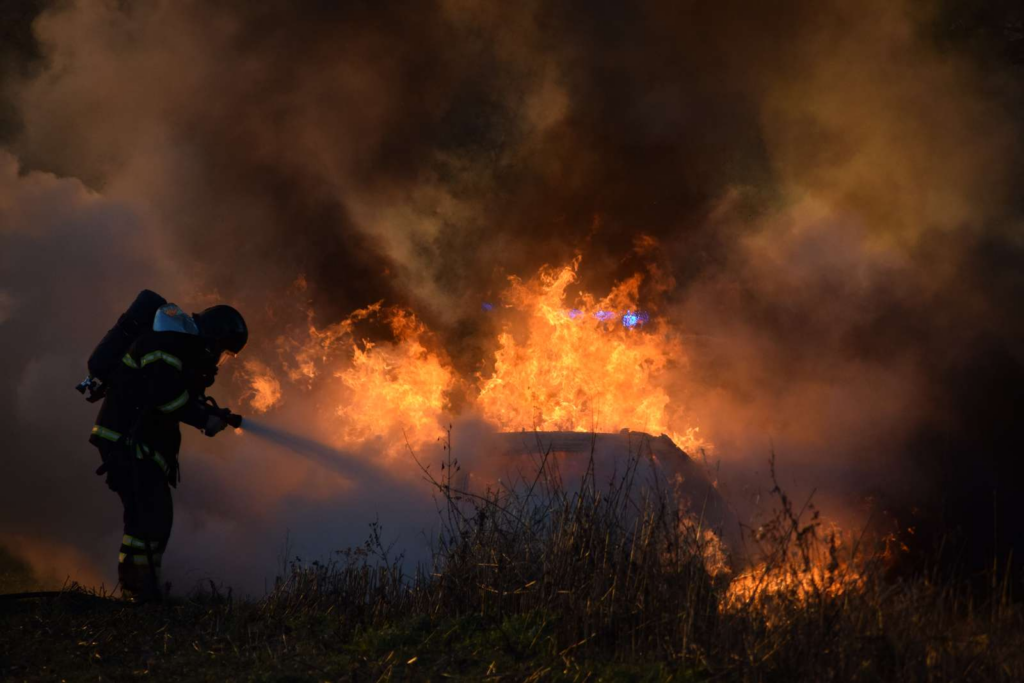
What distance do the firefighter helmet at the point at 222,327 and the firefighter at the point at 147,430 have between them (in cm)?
18

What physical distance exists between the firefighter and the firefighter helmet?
18cm

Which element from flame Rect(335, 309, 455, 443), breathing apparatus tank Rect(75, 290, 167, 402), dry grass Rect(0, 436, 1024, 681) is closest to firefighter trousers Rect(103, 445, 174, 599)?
dry grass Rect(0, 436, 1024, 681)

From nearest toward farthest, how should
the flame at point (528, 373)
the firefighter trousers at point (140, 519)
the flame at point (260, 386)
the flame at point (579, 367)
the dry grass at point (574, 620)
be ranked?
the dry grass at point (574, 620) → the firefighter trousers at point (140, 519) → the flame at point (528, 373) → the flame at point (579, 367) → the flame at point (260, 386)

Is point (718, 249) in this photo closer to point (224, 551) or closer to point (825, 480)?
point (825, 480)

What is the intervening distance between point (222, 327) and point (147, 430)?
90 cm

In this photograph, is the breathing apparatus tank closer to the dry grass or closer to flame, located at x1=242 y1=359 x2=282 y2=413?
the dry grass

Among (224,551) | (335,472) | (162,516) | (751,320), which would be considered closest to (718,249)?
(751,320)

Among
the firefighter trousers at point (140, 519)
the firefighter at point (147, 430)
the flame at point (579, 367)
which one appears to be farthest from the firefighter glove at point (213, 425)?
the flame at point (579, 367)

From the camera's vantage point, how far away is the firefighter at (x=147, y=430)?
587 centimetres

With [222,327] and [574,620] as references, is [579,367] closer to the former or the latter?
[222,327]

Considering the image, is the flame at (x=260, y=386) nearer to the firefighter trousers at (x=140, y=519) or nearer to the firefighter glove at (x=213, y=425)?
the firefighter glove at (x=213, y=425)

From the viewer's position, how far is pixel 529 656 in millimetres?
4316

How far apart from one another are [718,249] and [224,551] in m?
7.91

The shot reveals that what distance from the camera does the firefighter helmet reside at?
20.9 ft
